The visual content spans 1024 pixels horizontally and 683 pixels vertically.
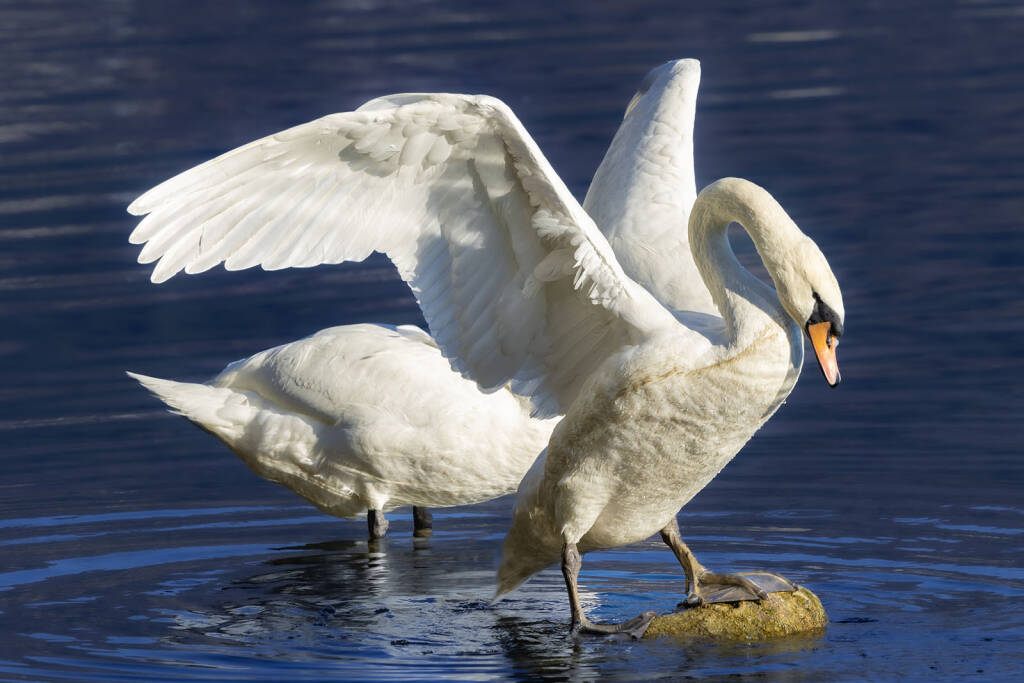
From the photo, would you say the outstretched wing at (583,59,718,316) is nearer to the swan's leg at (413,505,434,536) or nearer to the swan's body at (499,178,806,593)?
the swan's body at (499,178,806,593)

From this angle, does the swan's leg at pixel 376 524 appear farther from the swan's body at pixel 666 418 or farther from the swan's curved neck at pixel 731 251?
the swan's curved neck at pixel 731 251

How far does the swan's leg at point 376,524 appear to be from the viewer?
10.2 meters

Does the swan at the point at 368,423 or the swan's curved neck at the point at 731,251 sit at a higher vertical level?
the swan's curved neck at the point at 731,251

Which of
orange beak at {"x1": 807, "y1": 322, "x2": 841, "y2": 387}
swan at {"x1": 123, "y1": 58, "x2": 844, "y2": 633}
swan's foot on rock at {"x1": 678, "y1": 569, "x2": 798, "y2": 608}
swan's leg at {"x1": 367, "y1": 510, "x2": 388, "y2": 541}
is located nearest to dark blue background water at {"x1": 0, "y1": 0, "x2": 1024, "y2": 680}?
swan's leg at {"x1": 367, "y1": 510, "x2": 388, "y2": 541}

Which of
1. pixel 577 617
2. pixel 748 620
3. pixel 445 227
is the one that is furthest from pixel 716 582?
pixel 445 227

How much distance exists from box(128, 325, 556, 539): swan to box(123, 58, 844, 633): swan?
130 cm

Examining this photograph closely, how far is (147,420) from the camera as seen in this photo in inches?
468

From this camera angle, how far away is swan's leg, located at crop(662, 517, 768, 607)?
8297 millimetres

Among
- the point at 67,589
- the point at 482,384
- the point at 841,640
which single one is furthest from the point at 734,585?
the point at 67,589

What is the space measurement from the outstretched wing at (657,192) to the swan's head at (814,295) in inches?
43.0

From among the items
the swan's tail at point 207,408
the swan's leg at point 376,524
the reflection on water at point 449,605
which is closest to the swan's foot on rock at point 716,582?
the reflection on water at point 449,605

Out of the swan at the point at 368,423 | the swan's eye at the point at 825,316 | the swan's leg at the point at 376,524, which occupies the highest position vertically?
the swan's eye at the point at 825,316

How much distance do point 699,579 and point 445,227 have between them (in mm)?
1809

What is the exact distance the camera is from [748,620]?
8.23 m
